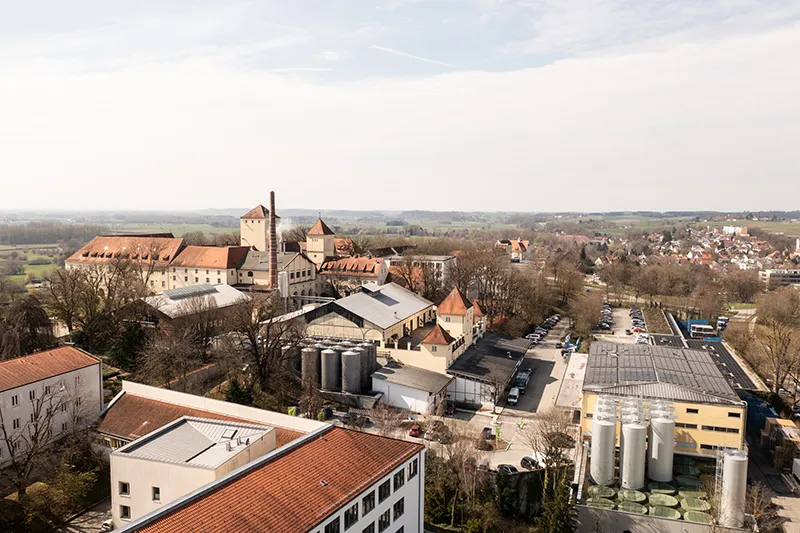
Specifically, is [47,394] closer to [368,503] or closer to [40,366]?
[40,366]

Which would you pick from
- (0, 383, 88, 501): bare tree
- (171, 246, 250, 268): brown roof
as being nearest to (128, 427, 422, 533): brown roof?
(0, 383, 88, 501): bare tree

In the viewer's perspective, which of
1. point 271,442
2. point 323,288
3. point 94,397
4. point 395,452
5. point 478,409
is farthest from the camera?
point 323,288

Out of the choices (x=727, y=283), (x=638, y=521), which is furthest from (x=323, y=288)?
(x=727, y=283)

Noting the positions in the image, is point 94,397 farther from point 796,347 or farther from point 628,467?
point 796,347

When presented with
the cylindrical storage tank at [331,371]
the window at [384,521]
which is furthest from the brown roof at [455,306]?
the window at [384,521]

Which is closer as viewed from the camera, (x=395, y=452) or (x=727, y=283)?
Result: (x=395, y=452)
